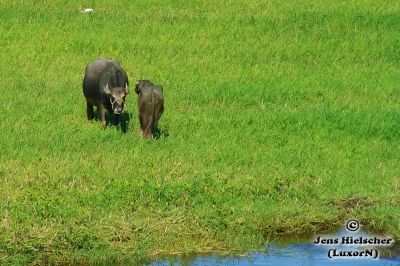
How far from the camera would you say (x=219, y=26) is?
1852cm

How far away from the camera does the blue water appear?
957cm

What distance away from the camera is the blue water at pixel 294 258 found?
31.4ft

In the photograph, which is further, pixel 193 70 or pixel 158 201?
pixel 193 70

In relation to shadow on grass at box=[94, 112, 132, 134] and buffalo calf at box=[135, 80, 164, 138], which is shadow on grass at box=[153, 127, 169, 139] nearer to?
buffalo calf at box=[135, 80, 164, 138]

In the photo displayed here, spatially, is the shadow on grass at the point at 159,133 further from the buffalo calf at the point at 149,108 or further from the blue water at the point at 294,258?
the blue water at the point at 294,258

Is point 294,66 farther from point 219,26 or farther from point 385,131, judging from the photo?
point 385,131

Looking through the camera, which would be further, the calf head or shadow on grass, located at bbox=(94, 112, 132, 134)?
shadow on grass, located at bbox=(94, 112, 132, 134)

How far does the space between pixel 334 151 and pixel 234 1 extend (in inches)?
311

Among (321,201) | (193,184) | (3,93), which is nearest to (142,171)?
(193,184)

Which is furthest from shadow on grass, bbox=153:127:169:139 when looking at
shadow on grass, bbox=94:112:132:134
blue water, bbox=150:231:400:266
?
blue water, bbox=150:231:400:266

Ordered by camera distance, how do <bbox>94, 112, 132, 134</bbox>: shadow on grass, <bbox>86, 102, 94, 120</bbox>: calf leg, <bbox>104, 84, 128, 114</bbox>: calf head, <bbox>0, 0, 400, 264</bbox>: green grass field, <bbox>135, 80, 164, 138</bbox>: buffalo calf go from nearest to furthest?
<bbox>0, 0, 400, 264</bbox>: green grass field
<bbox>135, 80, 164, 138</bbox>: buffalo calf
<bbox>104, 84, 128, 114</bbox>: calf head
<bbox>94, 112, 132, 134</bbox>: shadow on grass
<bbox>86, 102, 94, 120</bbox>: calf leg

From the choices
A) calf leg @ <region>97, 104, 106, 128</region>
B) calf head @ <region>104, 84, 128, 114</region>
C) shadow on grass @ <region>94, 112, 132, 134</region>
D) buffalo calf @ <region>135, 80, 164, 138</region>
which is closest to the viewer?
buffalo calf @ <region>135, 80, 164, 138</region>

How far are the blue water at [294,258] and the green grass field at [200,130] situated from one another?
136mm

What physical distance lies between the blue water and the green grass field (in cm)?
14
